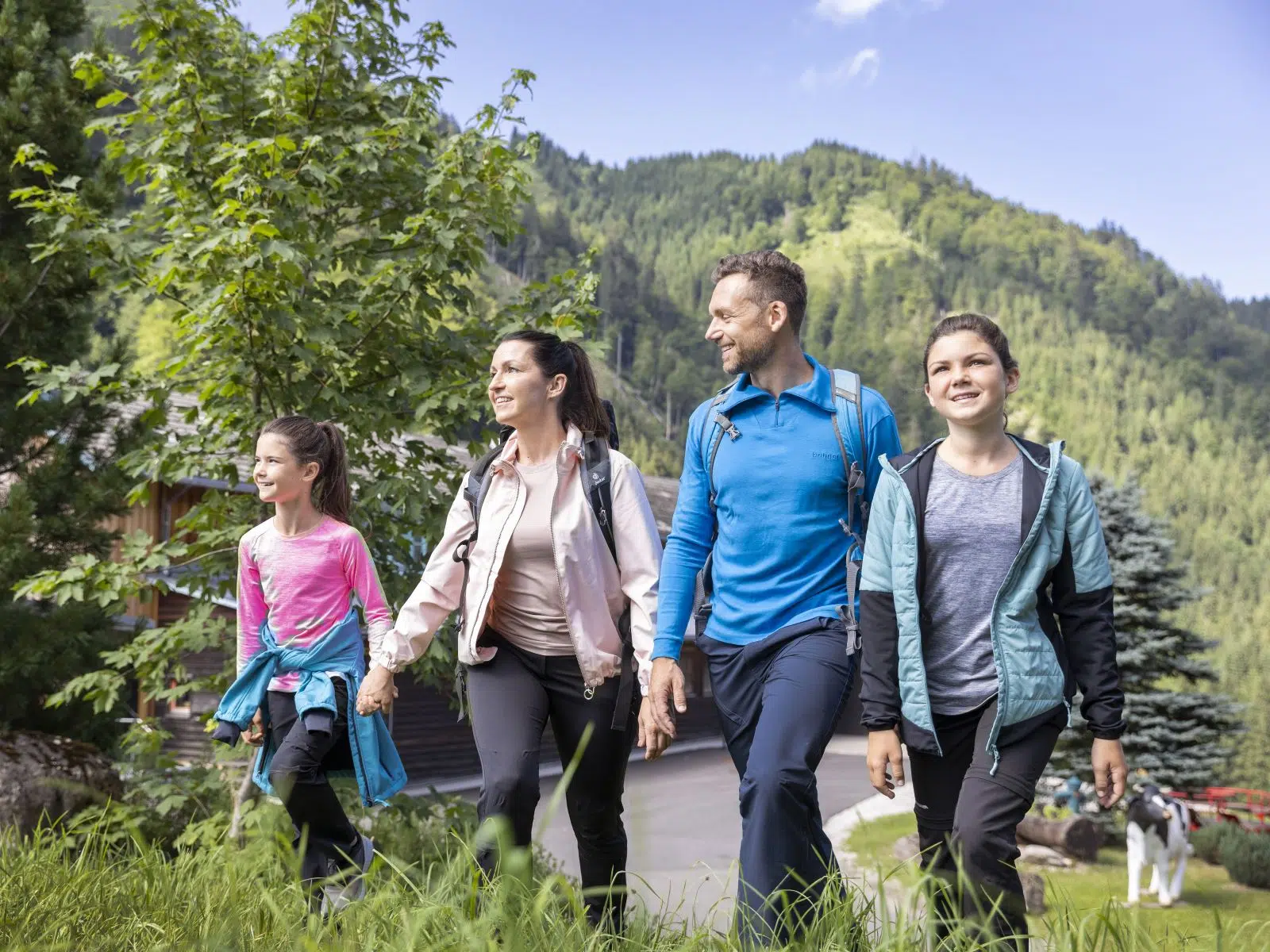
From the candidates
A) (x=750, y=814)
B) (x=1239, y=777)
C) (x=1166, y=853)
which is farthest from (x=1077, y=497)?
(x=1239, y=777)

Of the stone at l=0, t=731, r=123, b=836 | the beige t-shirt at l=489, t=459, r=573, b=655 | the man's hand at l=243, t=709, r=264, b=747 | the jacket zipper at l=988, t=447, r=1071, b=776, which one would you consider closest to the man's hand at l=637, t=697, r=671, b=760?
the beige t-shirt at l=489, t=459, r=573, b=655

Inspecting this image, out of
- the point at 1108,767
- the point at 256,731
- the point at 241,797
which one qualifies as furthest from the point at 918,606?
the point at 241,797

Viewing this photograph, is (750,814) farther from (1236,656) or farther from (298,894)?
(1236,656)

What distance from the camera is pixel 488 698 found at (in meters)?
3.93

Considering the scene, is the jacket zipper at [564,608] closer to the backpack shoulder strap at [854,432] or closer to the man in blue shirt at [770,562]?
the man in blue shirt at [770,562]

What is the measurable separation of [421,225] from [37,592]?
9.15 ft

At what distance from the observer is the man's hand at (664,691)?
3.62m

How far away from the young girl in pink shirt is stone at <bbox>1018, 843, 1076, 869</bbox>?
1705 centimetres

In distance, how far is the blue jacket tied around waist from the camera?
4.36 m

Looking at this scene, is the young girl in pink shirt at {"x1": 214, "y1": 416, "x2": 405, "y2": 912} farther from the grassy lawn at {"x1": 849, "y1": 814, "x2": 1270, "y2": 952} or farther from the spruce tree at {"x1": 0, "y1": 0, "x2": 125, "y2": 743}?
the grassy lawn at {"x1": 849, "y1": 814, "x2": 1270, "y2": 952}

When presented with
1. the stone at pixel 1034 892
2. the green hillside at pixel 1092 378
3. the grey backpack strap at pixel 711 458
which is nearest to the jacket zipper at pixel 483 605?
the grey backpack strap at pixel 711 458

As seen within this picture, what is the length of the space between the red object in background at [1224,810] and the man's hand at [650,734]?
2042 cm

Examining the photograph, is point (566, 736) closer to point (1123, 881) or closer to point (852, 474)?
point (852, 474)

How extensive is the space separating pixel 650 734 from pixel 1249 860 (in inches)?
768
